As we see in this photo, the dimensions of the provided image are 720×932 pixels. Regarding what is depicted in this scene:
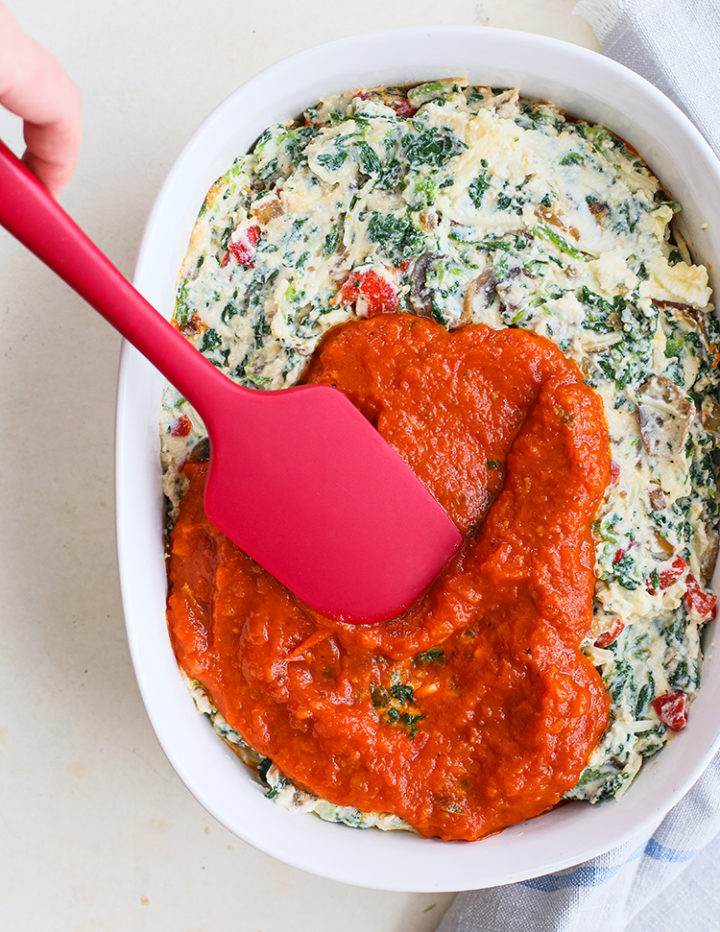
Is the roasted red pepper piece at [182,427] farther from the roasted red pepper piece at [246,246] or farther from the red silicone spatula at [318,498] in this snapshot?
the roasted red pepper piece at [246,246]

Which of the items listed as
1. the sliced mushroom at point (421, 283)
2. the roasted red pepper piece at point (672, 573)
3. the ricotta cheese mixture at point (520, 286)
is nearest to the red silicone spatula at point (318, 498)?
the ricotta cheese mixture at point (520, 286)

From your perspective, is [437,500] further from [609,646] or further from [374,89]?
[374,89]

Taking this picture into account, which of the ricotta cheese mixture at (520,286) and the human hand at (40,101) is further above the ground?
the human hand at (40,101)

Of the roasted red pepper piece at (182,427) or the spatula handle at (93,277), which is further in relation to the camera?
the roasted red pepper piece at (182,427)

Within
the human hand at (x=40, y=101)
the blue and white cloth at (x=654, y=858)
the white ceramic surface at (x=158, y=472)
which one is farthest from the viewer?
the blue and white cloth at (x=654, y=858)

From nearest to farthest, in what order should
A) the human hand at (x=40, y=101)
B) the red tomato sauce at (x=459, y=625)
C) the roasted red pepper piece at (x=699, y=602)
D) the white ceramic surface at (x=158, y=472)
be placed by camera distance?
the human hand at (x=40, y=101), the red tomato sauce at (x=459, y=625), the white ceramic surface at (x=158, y=472), the roasted red pepper piece at (x=699, y=602)

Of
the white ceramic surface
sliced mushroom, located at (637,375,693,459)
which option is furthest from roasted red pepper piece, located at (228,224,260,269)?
sliced mushroom, located at (637,375,693,459)

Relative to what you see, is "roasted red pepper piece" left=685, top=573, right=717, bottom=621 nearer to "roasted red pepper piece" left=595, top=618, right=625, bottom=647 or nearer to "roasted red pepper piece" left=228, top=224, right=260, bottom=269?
"roasted red pepper piece" left=595, top=618, right=625, bottom=647
